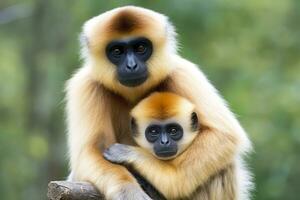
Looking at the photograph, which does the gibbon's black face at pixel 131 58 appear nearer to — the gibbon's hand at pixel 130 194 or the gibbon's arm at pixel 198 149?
the gibbon's arm at pixel 198 149

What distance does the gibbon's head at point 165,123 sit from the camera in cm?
1116

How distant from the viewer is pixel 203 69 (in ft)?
74.1

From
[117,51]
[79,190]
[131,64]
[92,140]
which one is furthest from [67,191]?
[117,51]

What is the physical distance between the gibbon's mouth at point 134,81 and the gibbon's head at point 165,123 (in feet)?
0.72

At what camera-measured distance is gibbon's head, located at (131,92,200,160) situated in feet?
36.6

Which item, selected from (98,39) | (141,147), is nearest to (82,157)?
(141,147)

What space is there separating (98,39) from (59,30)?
620 inches

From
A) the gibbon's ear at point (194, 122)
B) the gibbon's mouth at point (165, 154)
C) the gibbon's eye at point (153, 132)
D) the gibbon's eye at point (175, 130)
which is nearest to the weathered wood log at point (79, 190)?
the gibbon's mouth at point (165, 154)

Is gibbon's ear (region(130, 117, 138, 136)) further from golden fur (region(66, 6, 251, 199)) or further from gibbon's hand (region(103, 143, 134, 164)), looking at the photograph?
gibbon's hand (region(103, 143, 134, 164))

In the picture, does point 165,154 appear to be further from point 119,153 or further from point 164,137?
point 119,153

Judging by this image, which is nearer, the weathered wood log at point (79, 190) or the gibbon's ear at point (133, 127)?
the weathered wood log at point (79, 190)

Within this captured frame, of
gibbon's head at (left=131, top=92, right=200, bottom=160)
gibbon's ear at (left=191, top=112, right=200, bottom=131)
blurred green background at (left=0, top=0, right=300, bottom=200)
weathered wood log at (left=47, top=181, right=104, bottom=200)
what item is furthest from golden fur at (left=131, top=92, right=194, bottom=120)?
blurred green background at (left=0, top=0, right=300, bottom=200)

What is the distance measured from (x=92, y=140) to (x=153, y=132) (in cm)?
77

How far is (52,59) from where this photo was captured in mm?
25547
